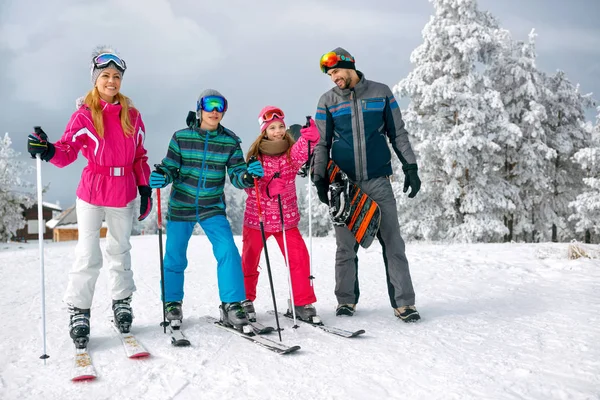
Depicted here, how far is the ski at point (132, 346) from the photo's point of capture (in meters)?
3.19

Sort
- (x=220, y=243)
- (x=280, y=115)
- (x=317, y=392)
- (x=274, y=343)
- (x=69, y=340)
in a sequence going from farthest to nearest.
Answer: (x=280, y=115), (x=220, y=243), (x=69, y=340), (x=274, y=343), (x=317, y=392)

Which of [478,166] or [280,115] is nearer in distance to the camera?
[280,115]

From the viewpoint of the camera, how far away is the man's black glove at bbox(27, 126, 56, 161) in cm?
338

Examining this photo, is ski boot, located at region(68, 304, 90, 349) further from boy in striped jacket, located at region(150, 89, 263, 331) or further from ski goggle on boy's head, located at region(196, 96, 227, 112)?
ski goggle on boy's head, located at region(196, 96, 227, 112)

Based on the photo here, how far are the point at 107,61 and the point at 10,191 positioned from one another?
89.5ft

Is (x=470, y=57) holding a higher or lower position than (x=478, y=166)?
higher

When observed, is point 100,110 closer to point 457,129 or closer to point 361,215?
point 361,215

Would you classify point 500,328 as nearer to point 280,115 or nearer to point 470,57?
point 280,115

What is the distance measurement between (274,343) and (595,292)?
3.91 meters

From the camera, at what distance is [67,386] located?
2715mm

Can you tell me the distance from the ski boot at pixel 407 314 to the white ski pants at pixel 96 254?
2320 mm

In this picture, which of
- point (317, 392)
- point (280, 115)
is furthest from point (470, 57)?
point (317, 392)

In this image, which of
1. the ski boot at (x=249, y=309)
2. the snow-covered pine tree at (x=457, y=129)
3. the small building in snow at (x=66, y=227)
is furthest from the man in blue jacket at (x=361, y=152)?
the small building in snow at (x=66, y=227)

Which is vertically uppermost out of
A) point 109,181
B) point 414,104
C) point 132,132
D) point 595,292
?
point 414,104
